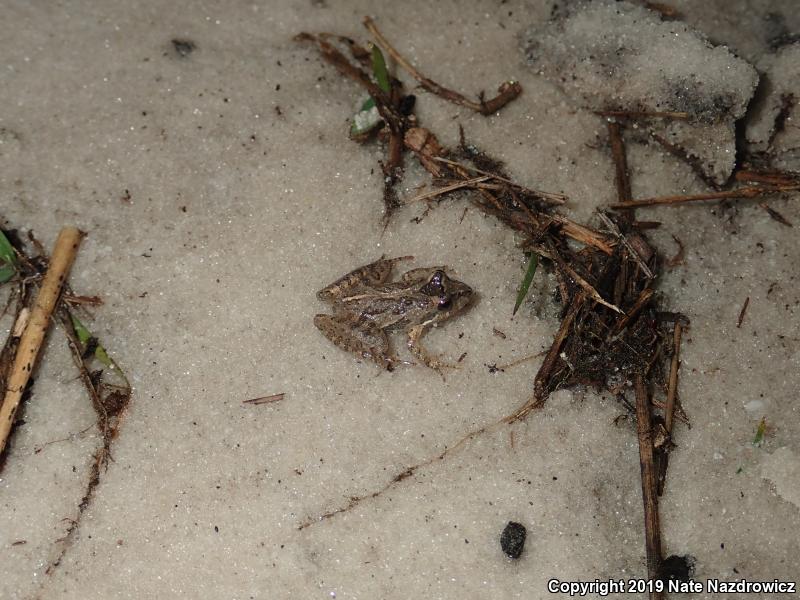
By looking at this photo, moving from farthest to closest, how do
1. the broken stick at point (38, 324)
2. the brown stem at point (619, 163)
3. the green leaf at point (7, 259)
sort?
1. the brown stem at point (619, 163)
2. the green leaf at point (7, 259)
3. the broken stick at point (38, 324)

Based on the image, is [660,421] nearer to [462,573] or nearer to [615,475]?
[615,475]

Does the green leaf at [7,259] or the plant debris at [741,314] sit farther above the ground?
the green leaf at [7,259]

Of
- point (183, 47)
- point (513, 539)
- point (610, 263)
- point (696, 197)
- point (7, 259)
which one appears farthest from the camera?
point (183, 47)

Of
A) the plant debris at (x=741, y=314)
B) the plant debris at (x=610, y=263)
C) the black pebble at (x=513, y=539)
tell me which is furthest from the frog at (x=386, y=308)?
the plant debris at (x=741, y=314)

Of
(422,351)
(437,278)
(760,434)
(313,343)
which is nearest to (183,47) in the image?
(313,343)

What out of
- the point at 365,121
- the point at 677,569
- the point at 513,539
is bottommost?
the point at 677,569

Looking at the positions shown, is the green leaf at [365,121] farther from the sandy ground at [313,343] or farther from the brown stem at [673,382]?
the brown stem at [673,382]

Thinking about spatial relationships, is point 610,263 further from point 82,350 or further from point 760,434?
point 82,350

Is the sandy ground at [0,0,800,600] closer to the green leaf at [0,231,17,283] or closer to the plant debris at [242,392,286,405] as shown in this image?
the plant debris at [242,392,286,405]
